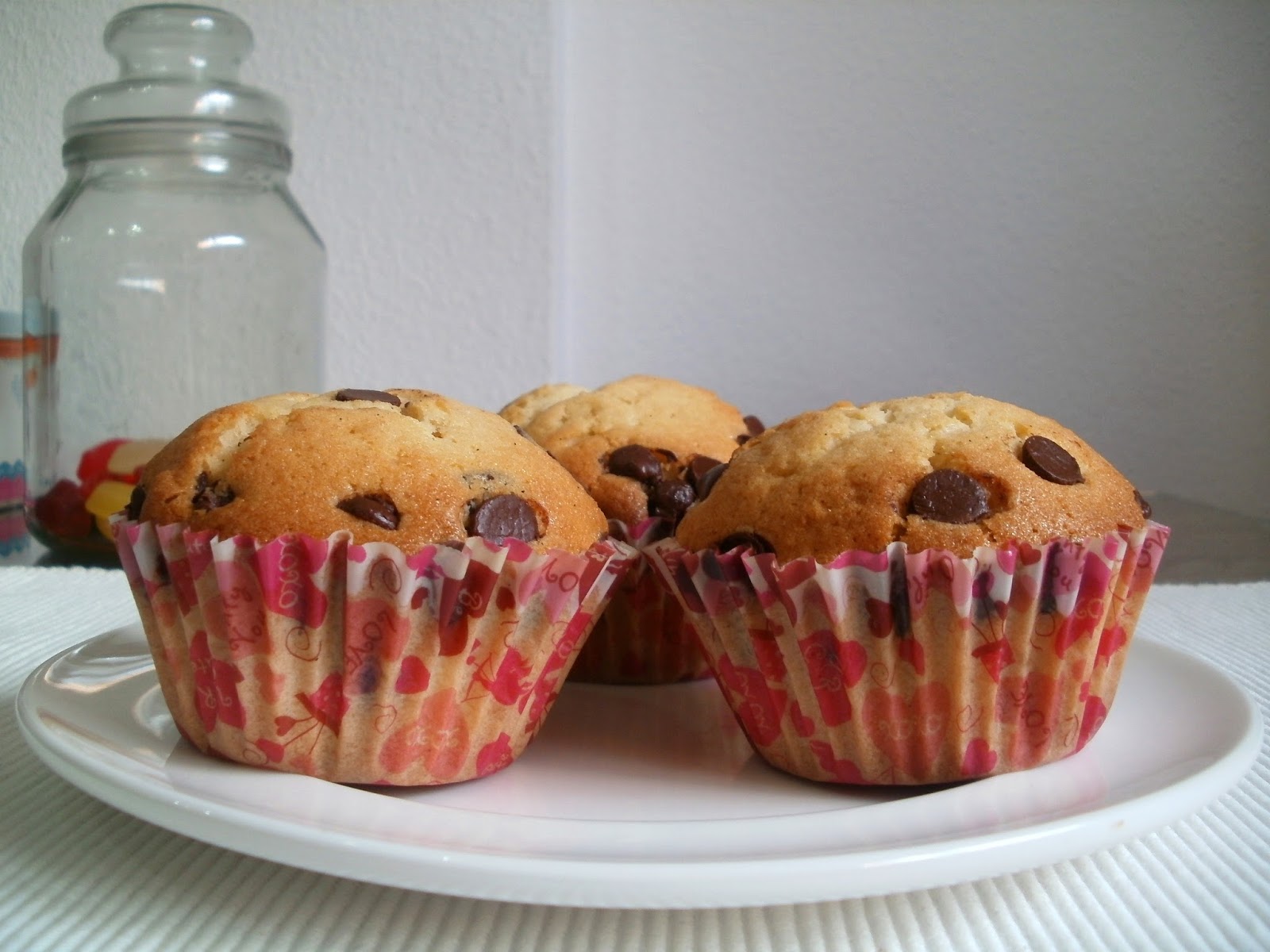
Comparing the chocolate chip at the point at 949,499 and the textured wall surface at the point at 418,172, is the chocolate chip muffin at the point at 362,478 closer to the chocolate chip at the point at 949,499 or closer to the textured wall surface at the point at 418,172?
the chocolate chip at the point at 949,499

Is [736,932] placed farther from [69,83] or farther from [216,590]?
[69,83]

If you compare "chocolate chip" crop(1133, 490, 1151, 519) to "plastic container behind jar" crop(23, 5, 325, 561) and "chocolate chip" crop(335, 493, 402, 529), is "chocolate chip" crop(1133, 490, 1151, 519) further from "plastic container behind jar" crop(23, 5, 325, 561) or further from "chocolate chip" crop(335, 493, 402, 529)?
"plastic container behind jar" crop(23, 5, 325, 561)

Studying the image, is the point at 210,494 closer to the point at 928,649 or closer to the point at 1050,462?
the point at 928,649

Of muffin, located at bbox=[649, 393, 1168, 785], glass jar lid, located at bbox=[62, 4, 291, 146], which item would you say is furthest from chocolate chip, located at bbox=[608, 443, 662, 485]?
glass jar lid, located at bbox=[62, 4, 291, 146]

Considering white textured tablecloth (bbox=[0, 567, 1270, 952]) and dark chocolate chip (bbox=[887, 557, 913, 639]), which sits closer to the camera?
white textured tablecloth (bbox=[0, 567, 1270, 952])

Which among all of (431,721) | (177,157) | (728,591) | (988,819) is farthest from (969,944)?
(177,157)

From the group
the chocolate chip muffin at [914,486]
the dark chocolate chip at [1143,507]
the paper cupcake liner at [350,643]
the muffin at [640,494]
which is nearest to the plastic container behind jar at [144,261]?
the muffin at [640,494]
